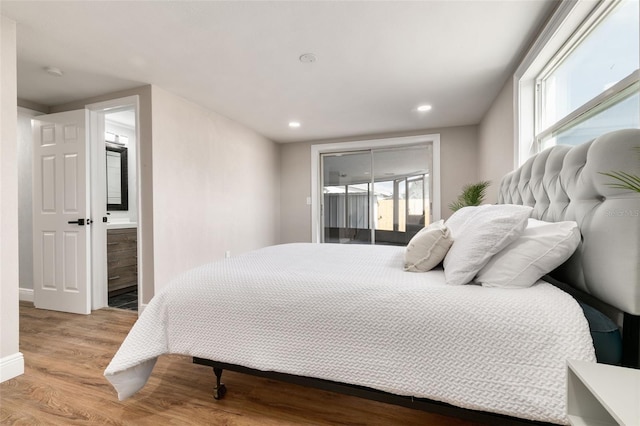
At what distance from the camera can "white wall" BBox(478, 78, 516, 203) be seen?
2555 millimetres

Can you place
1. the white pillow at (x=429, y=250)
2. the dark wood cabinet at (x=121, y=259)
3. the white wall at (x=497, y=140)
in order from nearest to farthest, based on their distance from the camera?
the white pillow at (x=429, y=250), the white wall at (x=497, y=140), the dark wood cabinet at (x=121, y=259)

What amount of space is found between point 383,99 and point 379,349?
2.80 m

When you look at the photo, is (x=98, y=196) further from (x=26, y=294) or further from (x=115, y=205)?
(x=26, y=294)

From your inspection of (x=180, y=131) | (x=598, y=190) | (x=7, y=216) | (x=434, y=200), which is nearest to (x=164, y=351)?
(x=7, y=216)

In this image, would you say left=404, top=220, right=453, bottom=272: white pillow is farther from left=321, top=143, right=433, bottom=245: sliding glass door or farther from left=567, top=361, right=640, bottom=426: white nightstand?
left=321, top=143, right=433, bottom=245: sliding glass door

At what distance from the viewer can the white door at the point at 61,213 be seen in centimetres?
291

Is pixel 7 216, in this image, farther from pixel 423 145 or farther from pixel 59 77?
pixel 423 145

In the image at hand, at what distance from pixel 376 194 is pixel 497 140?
2.19 meters

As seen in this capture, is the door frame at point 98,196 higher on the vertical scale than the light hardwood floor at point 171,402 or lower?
higher

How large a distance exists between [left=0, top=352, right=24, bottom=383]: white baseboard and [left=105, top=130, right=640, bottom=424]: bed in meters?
1.13

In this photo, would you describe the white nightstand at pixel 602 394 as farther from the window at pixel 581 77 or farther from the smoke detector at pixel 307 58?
the smoke detector at pixel 307 58

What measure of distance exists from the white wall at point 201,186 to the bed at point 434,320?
171 centimetres

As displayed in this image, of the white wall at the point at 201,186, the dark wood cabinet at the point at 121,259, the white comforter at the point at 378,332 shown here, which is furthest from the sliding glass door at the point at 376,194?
the white comforter at the point at 378,332

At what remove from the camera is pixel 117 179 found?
414cm
